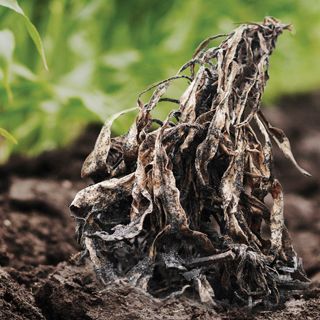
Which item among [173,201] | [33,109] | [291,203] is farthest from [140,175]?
[291,203]

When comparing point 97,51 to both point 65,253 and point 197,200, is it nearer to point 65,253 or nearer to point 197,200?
point 65,253

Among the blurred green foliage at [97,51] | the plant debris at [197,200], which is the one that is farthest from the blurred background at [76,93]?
the plant debris at [197,200]

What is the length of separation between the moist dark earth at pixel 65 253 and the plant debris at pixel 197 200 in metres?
0.04

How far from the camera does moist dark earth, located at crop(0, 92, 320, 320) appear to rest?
1450mm

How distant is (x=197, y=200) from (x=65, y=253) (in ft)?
2.40

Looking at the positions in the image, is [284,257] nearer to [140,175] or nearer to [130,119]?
[140,175]

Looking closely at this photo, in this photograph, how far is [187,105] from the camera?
5.09 feet

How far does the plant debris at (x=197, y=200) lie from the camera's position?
1446 mm

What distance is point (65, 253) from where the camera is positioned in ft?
6.91

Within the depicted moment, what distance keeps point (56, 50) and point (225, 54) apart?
89.7 inches

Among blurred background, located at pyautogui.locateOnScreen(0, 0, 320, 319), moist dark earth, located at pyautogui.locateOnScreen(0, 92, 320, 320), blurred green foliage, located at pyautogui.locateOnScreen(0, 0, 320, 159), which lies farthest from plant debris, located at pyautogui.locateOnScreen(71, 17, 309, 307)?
blurred green foliage, located at pyautogui.locateOnScreen(0, 0, 320, 159)

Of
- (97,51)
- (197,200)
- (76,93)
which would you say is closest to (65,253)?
(197,200)

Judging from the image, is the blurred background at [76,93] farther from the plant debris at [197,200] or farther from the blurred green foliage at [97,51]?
the plant debris at [197,200]

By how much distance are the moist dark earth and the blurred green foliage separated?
0.24 m
